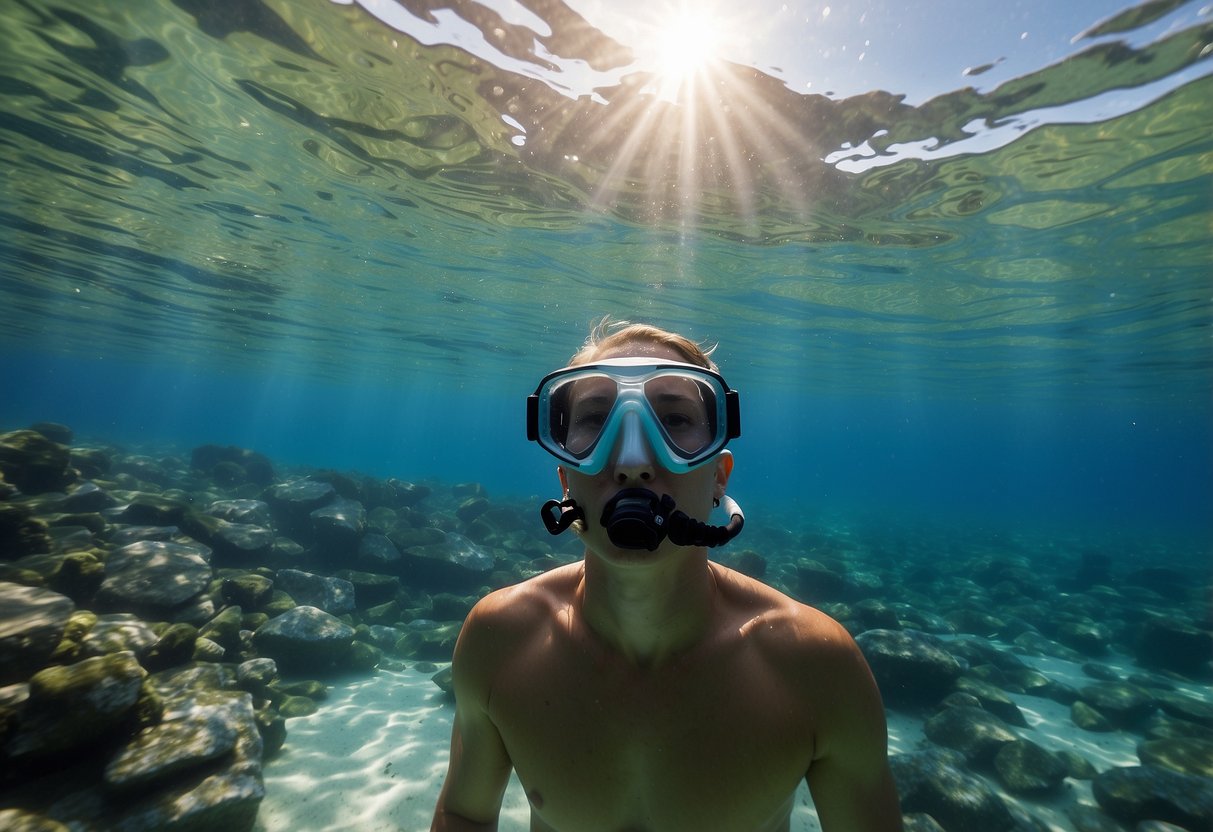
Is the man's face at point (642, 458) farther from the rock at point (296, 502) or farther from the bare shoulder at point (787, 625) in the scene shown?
the rock at point (296, 502)

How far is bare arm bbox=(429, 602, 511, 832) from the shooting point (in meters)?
2.67

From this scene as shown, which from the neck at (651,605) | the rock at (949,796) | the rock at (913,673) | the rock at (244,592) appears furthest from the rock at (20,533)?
the rock at (913,673)

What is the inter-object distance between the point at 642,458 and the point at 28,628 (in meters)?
7.06

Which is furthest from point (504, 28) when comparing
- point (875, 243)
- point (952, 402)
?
point (952, 402)

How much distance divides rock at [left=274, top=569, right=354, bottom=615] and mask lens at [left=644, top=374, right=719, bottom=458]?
10895 millimetres

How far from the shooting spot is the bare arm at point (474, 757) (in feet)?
8.77

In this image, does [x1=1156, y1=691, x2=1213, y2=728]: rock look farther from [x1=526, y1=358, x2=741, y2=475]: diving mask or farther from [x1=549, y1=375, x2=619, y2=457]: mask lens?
[x1=549, y1=375, x2=619, y2=457]: mask lens

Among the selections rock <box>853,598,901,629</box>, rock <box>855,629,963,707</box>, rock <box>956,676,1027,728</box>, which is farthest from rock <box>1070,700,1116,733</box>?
rock <box>853,598,901,629</box>

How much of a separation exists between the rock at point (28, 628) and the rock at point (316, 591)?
5106 millimetres

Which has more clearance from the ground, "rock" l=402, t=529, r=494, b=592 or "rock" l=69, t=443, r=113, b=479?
"rock" l=69, t=443, r=113, b=479

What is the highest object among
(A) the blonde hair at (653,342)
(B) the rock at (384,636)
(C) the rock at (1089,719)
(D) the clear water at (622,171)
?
(D) the clear water at (622,171)

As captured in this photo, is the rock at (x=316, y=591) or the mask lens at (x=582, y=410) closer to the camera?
the mask lens at (x=582, y=410)

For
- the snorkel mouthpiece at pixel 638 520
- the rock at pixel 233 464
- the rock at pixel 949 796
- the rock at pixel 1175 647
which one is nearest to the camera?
the snorkel mouthpiece at pixel 638 520

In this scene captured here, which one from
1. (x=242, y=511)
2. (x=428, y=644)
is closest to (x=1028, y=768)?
(x=428, y=644)
